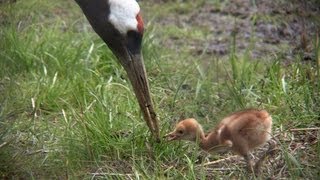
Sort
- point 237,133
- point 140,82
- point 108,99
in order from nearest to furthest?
point 237,133
point 140,82
point 108,99

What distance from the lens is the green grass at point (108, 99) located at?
457 cm

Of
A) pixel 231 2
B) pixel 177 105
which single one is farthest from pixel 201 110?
pixel 231 2

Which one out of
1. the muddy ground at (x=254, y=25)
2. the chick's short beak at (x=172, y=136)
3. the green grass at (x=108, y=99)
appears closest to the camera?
the chick's short beak at (x=172, y=136)

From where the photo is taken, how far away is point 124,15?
4.70 m

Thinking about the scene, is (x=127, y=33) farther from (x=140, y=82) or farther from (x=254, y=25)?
(x=254, y=25)

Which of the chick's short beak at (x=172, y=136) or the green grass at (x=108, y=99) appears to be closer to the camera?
the chick's short beak at (x=172, y=136)

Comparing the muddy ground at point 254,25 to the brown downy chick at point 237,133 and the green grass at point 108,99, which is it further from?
the brown downy chick at point 237,133

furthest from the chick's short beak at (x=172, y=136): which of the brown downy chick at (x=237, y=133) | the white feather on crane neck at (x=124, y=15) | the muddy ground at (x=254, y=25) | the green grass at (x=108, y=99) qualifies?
the muddy ground at (x=254, y=25)

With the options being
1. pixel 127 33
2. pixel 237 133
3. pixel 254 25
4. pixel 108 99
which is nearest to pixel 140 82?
pixel 127 33

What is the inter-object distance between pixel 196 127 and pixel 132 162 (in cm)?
40

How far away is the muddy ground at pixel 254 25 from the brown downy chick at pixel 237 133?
1.89m

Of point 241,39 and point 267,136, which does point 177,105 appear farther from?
point 241,39

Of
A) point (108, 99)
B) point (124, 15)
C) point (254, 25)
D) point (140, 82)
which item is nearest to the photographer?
point (124, 15)

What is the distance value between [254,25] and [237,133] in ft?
9.50
